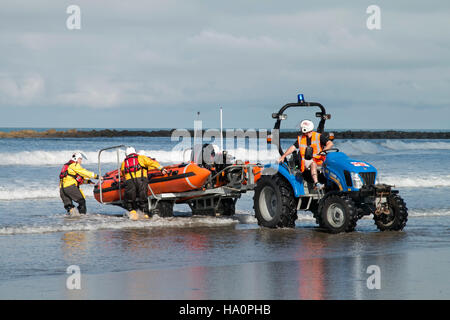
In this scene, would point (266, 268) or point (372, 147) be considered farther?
point (372, 147)

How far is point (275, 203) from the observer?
13.0 meters

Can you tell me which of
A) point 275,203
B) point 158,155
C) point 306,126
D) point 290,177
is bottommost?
point 275,203

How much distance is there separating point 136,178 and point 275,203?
3.02 m

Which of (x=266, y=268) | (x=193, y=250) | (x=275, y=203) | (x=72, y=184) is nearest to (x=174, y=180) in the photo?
(x=275, y=203)

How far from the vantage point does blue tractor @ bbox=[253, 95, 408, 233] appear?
11508mm

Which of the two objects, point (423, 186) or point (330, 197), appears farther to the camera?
point (423, 186)

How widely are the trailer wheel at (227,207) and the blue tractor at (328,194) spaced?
2.05 metres

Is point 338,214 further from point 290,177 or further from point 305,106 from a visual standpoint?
point 305,106

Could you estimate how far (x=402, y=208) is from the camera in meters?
11.8

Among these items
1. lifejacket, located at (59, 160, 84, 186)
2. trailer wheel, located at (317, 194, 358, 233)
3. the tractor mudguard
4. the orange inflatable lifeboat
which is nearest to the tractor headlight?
trailer wheel, located at (317, 194, 358, 233)

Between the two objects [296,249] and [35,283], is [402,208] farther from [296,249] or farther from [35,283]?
[35,283]

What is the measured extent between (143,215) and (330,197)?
4538mm

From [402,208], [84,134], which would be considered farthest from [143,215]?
[84,134]

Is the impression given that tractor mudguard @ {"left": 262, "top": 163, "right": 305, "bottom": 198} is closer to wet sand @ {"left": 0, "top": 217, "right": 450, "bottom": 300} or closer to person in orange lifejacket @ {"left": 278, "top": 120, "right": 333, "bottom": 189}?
person in orange lifejacket @ {"left": 278, "top": 120, "right": 333, "bottom": 189}
